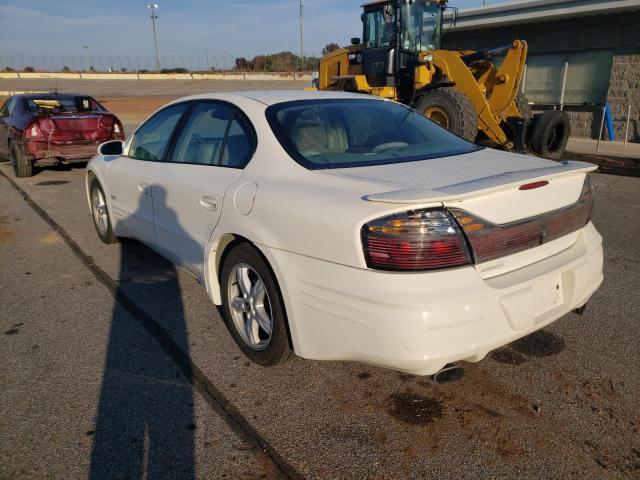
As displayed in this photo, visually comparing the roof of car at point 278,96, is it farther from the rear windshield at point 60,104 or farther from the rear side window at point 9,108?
the rear side window at point 9,108

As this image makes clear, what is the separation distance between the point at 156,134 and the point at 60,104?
22.7ft

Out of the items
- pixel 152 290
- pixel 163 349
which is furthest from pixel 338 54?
pixel 163 349

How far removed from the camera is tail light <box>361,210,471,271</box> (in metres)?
2.25

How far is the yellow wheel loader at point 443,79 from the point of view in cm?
931

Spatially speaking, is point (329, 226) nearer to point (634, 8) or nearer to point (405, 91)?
point (405, 91)

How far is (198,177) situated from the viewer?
3.44 m

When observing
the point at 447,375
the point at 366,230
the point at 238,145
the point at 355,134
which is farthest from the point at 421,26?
the point at 447,375

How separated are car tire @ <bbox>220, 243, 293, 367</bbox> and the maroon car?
7.27 m

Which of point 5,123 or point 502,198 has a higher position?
point 502,198

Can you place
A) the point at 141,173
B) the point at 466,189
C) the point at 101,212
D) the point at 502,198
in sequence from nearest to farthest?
the point at 466,189, the point at 502,198, the point at 141,173, the point at 101,212

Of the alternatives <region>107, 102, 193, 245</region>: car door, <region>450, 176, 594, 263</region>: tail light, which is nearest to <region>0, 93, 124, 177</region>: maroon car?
<region>107, 102, 193, 245</region>: car door

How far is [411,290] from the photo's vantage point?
2.24 meters

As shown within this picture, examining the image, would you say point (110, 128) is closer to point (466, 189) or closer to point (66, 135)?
point (66, 135)

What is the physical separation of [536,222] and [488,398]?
3.13 ft
